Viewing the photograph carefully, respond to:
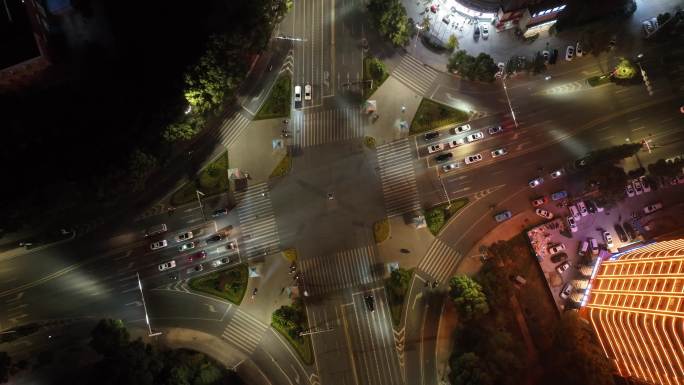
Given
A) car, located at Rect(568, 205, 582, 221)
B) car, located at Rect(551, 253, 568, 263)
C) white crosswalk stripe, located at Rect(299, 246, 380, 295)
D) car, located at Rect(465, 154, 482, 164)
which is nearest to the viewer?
white crosswalk stripe, located at Rect(299, 246, 380, 295)

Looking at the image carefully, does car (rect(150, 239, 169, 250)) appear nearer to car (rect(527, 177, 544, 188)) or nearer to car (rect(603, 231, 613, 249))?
car (rect(527, 177, 544, 188))

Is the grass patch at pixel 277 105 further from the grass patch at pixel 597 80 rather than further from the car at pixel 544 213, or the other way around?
the grass patch at pixel 597 80

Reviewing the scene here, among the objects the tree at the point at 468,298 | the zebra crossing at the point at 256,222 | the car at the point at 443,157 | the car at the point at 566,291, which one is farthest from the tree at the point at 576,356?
the zebra crossing at the point at 256,222

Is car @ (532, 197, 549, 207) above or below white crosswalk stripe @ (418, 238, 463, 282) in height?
above

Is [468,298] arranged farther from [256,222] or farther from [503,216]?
[256,222]

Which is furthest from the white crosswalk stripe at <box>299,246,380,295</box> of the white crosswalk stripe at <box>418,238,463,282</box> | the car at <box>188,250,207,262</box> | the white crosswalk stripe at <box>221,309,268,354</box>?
the car at <box>188,250,207,262</box>

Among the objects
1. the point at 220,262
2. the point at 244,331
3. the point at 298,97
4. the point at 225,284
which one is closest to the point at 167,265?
the point at 220,262

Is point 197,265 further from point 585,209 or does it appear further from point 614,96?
point 614,96

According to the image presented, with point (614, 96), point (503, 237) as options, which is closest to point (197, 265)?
point (503, 237)
